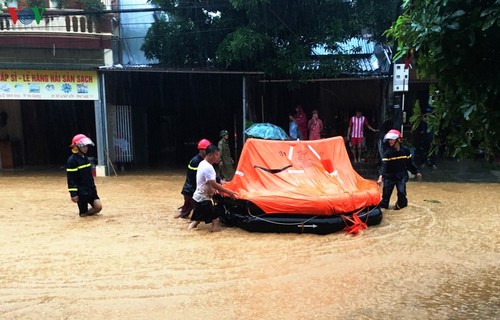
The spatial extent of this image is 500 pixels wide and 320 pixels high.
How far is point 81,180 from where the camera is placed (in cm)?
805

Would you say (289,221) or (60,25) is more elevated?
(60,25)

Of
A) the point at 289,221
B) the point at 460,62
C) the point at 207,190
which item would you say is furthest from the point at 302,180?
the point at 460,62

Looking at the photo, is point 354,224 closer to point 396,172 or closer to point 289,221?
point 289,221

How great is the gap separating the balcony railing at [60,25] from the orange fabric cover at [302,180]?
28.1 feet

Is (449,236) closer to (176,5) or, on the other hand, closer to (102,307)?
(102,307)

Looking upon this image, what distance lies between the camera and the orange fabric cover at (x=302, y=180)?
6.73m

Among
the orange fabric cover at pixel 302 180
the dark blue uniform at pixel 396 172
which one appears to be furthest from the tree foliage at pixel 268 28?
the dark blue uniform at pixel 396 172

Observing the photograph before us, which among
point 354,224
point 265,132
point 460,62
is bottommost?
point 354,224

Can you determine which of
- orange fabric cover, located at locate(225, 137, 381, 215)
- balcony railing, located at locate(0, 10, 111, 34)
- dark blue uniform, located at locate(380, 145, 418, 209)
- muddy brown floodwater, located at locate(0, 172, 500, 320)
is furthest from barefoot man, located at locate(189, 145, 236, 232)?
balcony railing, located at locate(0, 10, 111, 34)

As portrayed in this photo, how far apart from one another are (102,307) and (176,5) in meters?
11.0

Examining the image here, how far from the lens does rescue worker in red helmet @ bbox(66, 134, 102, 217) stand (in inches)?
313

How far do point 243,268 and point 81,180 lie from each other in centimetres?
422

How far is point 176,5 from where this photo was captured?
13328 millimetres

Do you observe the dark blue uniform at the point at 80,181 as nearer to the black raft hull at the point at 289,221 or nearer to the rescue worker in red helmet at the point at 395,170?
the black raft hull at the point at 289,221
